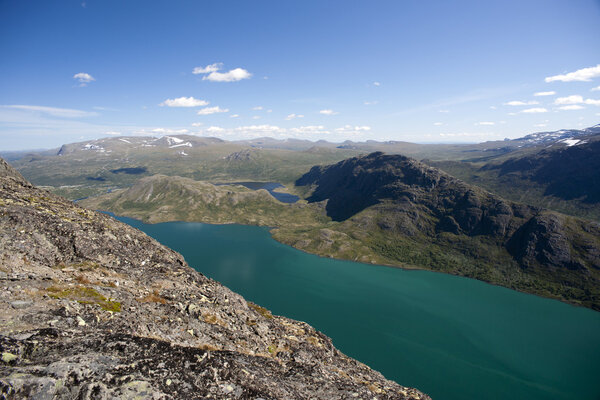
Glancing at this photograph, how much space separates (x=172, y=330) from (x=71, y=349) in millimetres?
11676

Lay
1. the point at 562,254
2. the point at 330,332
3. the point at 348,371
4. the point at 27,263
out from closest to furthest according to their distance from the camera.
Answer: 1. the point at 27,263
2. the point at 348,371
3. the point at 330,332
4. the point at 562,254

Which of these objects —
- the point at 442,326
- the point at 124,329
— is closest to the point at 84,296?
the point at 124,329

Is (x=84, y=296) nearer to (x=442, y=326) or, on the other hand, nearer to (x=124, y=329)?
(x=124, y=329)

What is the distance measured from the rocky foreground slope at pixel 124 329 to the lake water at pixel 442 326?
69.6 metres

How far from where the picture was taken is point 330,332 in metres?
119

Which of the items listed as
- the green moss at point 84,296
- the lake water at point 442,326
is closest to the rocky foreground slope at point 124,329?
the green moss at point 84,296

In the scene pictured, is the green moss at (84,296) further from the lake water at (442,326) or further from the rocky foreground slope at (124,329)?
the lake water at (442,326)

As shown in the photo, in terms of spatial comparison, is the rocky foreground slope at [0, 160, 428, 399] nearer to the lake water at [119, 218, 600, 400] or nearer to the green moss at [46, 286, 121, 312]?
the green moss at [46, 286, 121, 312]

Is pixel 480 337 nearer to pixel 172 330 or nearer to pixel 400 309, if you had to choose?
pixel 400 309

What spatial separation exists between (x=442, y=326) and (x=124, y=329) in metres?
143

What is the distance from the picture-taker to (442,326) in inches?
5049

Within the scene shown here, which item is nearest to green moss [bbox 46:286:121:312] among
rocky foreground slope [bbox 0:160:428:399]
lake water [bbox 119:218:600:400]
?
rocky foreground slope [bbox 0:160:428:399]

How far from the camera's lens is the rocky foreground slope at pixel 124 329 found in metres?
20.1

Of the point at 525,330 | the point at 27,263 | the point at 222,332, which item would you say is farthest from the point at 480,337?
the point at 27,263
